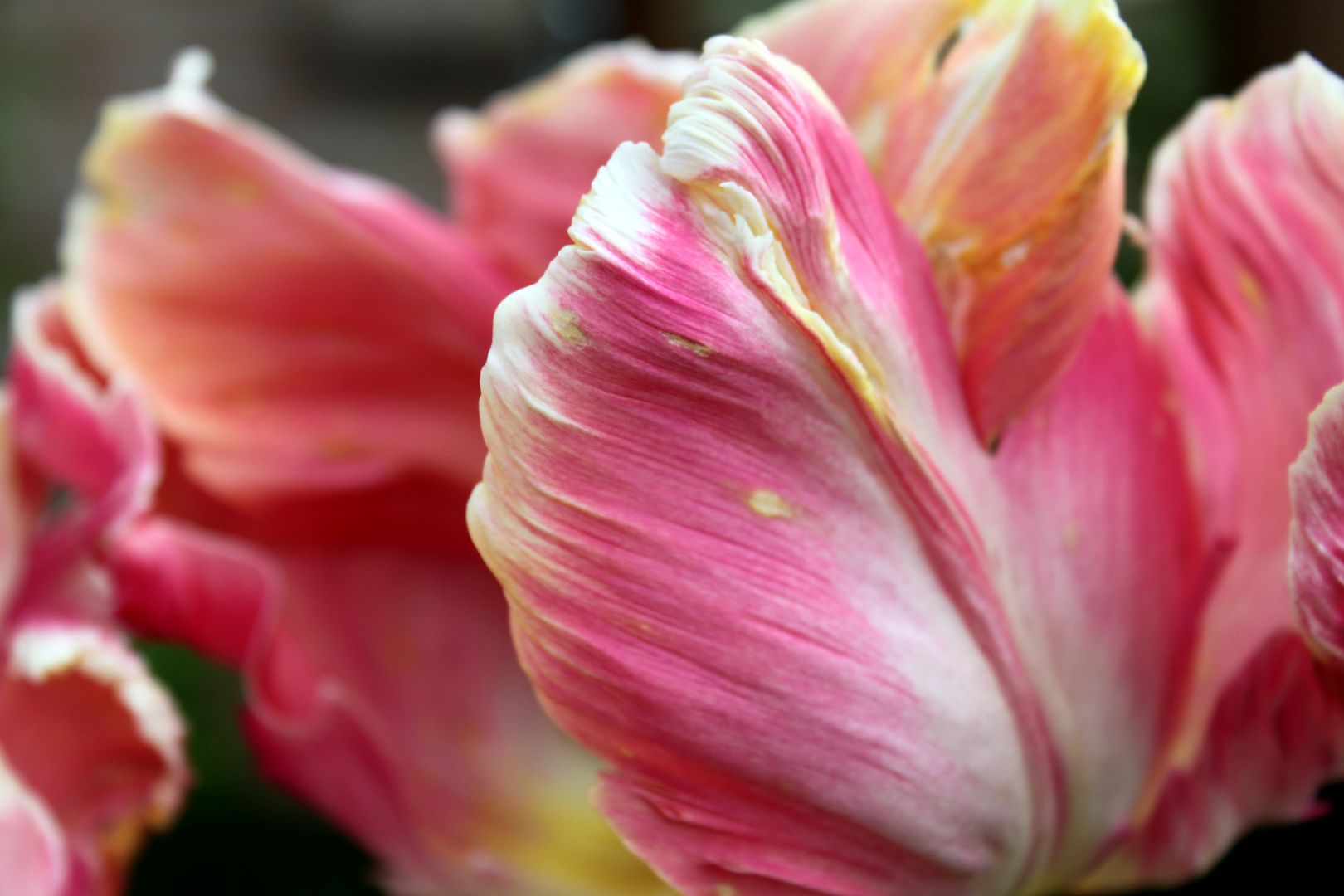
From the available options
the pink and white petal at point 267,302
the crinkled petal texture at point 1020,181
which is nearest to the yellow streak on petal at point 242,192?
the pink and white petal at point 267,302

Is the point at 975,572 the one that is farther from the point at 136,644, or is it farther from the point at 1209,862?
the point at 136,644

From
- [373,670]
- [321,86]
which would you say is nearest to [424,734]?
[373,670]

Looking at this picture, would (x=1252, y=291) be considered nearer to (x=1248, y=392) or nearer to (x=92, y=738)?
(x=1248, y=392)

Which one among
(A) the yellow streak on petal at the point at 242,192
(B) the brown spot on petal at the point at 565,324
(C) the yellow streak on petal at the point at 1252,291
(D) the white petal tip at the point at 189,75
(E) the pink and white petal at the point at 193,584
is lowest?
(E) the pink and white petal at the point at 193,584

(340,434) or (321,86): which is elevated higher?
(340,434)

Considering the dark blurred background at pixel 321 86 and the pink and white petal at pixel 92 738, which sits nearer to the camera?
the pink and white petal at pixel 92 738

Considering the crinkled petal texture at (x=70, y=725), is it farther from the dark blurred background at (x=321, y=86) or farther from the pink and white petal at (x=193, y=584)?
the dark blurred background at (x=321, y=86)
